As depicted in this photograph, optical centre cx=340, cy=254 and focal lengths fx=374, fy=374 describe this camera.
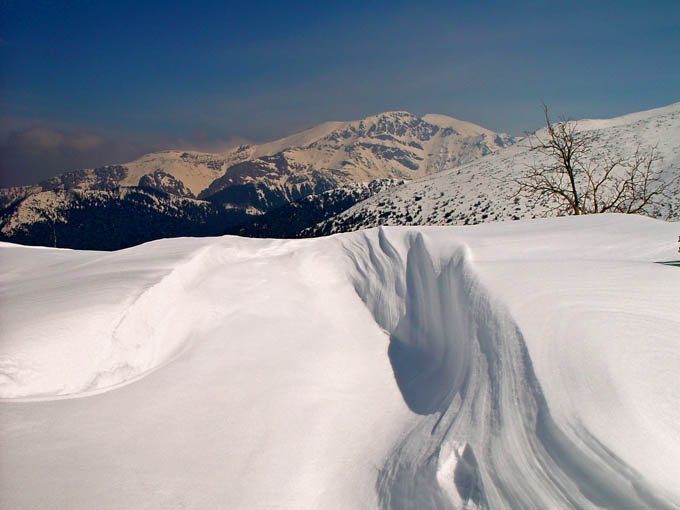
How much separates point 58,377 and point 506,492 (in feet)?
10.7

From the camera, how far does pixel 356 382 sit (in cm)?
346

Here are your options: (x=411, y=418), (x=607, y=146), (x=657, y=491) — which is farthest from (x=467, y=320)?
(x=607, y=146)

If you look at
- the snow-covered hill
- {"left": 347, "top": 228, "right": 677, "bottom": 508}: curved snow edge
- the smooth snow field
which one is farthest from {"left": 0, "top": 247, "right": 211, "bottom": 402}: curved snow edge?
the snow-covered hill

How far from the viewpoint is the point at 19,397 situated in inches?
108

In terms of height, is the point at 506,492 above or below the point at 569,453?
below

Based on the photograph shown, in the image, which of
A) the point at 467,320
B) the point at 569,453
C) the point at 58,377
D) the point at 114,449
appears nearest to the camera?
the point at 569,453

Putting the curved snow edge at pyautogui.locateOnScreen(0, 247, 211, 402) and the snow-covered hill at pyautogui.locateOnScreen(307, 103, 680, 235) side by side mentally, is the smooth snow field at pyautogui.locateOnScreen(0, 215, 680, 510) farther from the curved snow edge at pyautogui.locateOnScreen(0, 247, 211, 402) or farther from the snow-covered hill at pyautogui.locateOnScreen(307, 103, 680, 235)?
the snow-covered hill at pyautogui.locateOnScreen(307, 103, 680, 235)

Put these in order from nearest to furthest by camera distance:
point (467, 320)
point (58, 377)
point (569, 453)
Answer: point (569, 453)
point (58, 377)
point (467, 320)

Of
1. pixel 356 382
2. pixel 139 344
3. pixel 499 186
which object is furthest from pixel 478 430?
pixel 499 186

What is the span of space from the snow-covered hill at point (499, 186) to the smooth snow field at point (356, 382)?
26.8m

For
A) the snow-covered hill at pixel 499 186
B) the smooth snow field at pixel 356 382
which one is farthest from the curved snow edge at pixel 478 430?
the snow-covered hill at pixel 499 186

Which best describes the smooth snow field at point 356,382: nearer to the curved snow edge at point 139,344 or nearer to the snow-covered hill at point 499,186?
the curved snow edge at point 139,344

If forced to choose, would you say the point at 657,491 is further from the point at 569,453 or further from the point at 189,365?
the point at 189,365

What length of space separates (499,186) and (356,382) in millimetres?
42730
